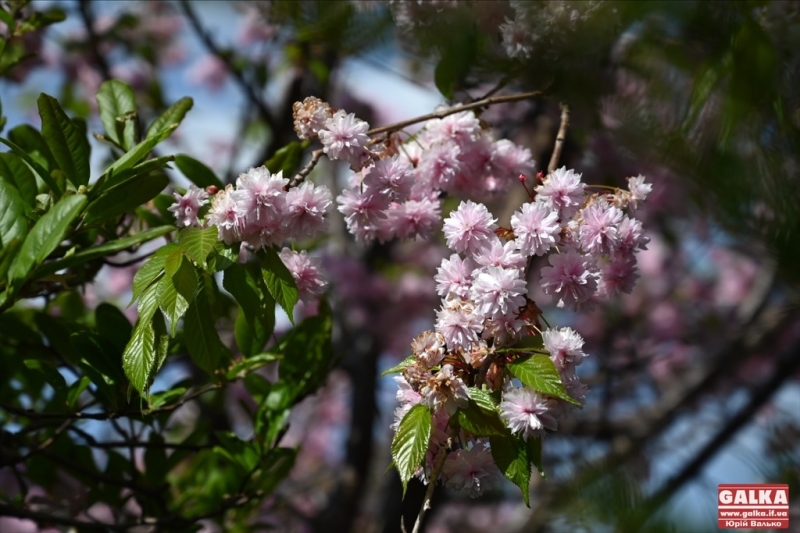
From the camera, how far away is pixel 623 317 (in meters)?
3.57

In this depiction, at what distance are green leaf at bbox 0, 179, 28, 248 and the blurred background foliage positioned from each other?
1.38ft

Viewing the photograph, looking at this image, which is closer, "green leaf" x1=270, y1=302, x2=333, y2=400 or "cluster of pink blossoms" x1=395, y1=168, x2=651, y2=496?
"cluster of pink blossoms" x1=395, y1=168, x2=651, y2=496

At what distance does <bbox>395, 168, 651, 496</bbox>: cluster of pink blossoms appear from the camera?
2.86 ft

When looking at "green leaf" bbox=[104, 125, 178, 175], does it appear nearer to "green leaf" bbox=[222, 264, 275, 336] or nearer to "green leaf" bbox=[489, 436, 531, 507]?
"green leaf" bbox=[222, 264, 275, 336]

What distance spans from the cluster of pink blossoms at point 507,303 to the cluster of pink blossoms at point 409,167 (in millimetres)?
145

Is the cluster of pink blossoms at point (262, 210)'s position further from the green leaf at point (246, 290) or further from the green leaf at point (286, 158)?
the green leaf at point (286, 158)

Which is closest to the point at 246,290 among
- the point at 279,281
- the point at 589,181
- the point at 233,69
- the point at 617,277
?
the point at 279,281

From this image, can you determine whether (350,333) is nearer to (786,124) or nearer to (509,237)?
(509,237)

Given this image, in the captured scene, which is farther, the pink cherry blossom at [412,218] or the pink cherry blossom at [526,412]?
the pink cherry blossom at [412,218]

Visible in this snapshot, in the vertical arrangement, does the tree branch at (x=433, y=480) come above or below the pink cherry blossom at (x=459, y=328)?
below

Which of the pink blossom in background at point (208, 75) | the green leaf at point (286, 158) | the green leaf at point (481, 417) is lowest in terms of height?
the green leaf at point (481, 417)

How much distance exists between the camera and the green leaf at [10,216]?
35.2 inches

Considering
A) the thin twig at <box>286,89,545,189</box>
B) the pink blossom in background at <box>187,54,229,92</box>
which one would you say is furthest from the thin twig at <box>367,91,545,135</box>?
the pink blossom in background at <box>187,54,229,92</box>

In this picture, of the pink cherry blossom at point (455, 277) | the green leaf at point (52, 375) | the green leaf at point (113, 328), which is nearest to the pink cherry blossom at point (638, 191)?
the pink cherry blossom at point (455, 277)
